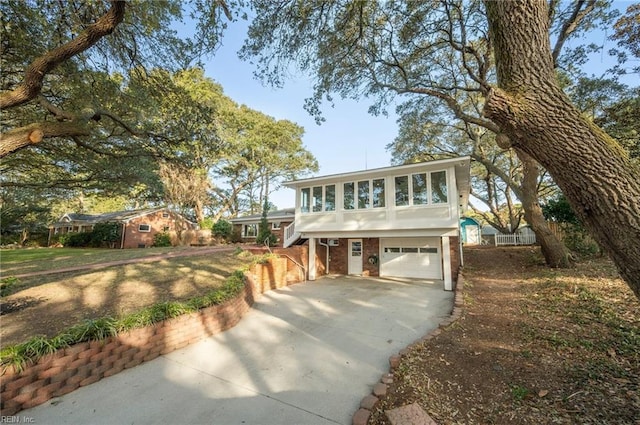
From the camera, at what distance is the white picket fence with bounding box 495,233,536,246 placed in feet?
59.4

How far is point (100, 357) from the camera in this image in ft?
12.3

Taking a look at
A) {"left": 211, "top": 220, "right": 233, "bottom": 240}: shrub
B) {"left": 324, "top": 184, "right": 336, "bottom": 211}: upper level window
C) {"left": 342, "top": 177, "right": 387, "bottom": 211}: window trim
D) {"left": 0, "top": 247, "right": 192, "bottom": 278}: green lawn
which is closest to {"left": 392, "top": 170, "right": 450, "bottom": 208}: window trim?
{"left": 342, "top": 177, "right": 387, "bottom": 211}: window trim

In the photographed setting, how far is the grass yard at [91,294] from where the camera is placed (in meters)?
4.50

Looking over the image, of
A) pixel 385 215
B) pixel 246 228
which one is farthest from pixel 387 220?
pixel 246 228

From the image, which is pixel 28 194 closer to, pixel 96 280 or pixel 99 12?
pixel 96 280

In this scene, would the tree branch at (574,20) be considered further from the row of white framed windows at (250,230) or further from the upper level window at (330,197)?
the row of white framed windows at (250,230)

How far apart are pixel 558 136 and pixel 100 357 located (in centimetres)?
592

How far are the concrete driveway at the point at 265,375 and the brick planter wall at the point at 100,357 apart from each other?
133mm

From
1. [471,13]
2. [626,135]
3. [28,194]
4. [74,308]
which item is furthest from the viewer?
[28,194]

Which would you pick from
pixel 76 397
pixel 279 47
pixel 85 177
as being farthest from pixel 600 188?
pixel 85 177

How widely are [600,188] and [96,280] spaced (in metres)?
9.77

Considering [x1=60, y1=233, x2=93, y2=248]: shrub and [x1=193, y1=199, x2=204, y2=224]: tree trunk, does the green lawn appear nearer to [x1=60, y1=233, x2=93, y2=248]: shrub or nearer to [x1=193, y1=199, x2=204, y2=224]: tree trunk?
[x1=60, y1=233, x2=93, y2=248]: shrub

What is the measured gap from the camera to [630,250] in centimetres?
199

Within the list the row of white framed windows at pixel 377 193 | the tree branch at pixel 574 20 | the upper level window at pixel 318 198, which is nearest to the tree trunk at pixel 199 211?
the upper level window at pixel 318 198
